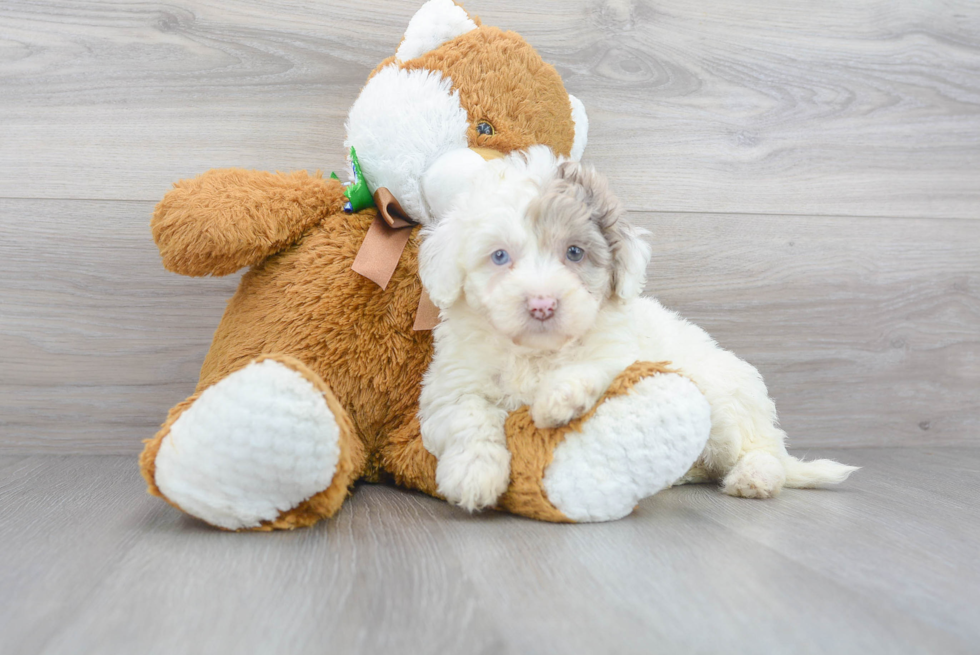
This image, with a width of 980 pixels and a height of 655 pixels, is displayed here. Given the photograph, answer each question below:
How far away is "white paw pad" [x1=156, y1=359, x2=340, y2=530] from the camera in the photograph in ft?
2.64

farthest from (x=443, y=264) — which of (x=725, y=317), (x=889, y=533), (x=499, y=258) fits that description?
(x=725, y=317)

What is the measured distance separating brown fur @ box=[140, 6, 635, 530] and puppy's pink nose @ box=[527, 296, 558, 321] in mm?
276

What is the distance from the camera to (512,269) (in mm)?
917

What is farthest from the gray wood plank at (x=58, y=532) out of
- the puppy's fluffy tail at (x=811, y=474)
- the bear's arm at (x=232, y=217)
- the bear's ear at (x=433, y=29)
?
the puppy's fluffy tail at (x=811, y=474)

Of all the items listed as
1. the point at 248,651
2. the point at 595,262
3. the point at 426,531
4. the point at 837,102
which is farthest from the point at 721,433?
the point at 837,102

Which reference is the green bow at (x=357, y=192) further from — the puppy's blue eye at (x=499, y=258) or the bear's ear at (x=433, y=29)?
the puppy's blue eye at (x=499, y=258)

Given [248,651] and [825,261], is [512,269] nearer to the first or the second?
[248,651]

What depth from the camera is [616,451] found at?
34.1 inches

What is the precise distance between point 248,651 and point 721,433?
0.73m

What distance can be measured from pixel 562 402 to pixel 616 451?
0.09 metres

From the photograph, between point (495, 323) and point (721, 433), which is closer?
point (495, 323)

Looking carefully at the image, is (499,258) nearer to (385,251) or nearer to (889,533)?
(385,251)

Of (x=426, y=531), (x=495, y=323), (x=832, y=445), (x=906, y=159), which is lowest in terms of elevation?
(x=832, y=445)

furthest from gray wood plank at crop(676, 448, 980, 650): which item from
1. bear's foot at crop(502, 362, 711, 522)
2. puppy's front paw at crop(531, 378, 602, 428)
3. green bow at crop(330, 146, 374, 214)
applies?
green bow at crop(330, 146, 374, 214)
